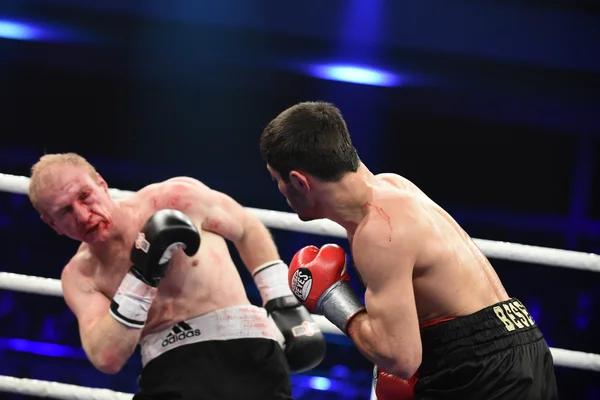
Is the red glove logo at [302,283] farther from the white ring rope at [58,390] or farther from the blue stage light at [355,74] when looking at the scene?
the blue stage light at [355,74]

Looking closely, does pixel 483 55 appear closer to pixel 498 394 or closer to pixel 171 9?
pixel 171 9

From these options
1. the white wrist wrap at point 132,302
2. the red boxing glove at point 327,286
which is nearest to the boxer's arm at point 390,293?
the red boxing glove at point 327,286

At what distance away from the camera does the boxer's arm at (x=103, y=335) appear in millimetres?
1939

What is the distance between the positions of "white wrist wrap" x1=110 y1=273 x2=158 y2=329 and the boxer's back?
2.23 feet

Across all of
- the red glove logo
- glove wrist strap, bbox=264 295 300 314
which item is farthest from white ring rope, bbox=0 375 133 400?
the red glove logo

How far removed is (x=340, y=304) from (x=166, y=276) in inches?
23.7

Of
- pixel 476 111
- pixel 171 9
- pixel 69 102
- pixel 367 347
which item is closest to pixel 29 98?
pixel 69 102

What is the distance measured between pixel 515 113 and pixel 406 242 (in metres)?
3.36

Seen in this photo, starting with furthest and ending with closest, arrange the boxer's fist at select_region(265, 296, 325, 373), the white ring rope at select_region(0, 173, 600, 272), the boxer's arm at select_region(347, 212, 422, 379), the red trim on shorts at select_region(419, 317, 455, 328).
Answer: the white ring rope at select_region(0, 173, 600, 272), the boxer's fist at select_region(265, 296, 325, 373), the red trim on shorts at select_region(419, 317, 455, 328), the boxer's arm at select_region(347, 212, 422, 379)

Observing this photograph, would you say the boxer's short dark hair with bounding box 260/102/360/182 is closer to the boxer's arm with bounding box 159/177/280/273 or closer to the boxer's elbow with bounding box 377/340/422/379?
the boxer's elbow with bounding box 377/340/422/379

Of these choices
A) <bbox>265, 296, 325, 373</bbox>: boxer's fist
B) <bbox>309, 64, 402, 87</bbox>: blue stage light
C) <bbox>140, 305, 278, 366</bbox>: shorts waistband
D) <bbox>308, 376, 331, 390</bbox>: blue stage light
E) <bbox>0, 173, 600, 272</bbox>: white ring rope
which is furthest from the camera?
<bbox>309, 64, 402, 87</bbox>: blue stage light

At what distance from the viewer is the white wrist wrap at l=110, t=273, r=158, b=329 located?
6.33ft

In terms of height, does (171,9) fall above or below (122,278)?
above

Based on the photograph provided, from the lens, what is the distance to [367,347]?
5.19 feet
